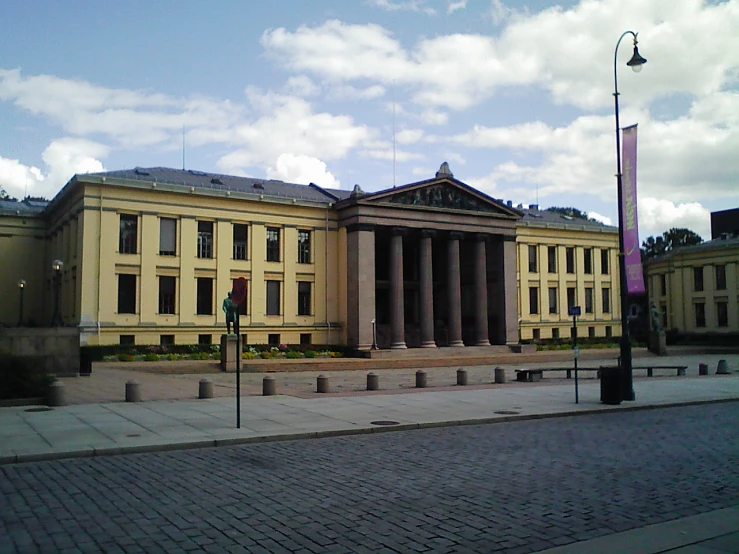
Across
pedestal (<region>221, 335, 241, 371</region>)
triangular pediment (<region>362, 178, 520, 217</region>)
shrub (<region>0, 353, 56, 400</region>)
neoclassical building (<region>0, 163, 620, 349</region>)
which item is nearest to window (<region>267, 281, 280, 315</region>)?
neoclassical building (<region>0, 163, 620, 349</region>)

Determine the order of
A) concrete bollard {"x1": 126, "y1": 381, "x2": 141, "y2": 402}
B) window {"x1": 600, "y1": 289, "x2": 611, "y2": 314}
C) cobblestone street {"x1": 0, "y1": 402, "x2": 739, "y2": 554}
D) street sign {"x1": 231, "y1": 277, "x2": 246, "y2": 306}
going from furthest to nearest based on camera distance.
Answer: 1. window {"x1": 600, "y1": 289, "x2": 611, "y2": 314}
2. concrete bollard {"x1": 126, "y1": 381, "x2": 141, "y2": 402}
3. street sign {"x1": 231, "y1": 277, "x2": 246, "y2": 306}
4. cobblestone street {"x1": 0, "y1": 402, "x2": 739, "y2": 554}

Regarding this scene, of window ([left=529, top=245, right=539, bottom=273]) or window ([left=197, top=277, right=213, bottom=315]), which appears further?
window ([left=529, top=245, right=539, bottom=273])

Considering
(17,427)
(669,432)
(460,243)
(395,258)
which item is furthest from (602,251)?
(17,427)

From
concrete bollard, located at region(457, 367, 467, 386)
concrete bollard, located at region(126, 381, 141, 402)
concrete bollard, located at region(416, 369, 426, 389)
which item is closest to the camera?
concrete bollard, located at region(126, 381, 141, 402)

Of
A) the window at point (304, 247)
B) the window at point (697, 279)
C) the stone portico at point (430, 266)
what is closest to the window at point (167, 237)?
the window at point (304, 247)

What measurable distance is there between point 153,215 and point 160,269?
3871 mm

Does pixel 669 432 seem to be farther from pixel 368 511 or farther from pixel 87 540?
pixel 87 540

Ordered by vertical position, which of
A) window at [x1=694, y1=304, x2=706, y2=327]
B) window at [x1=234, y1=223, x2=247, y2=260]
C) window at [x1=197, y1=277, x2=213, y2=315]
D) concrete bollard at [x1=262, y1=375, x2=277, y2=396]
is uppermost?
window at [x1=234, y1=223, x2=247, y2=260]

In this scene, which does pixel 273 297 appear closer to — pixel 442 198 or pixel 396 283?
pixel 396 283

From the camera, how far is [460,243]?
217 ft

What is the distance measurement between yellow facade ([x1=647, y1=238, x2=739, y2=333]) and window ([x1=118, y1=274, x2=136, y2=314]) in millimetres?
63408

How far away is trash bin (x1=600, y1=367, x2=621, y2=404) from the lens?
20.8 m

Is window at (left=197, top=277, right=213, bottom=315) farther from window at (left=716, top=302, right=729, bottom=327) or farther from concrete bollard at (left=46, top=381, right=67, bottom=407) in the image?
window at (left=716, top=302, right=729, bottom=327)

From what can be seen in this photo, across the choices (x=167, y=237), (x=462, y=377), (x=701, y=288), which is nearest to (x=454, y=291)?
(x=167, y=237)
